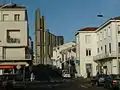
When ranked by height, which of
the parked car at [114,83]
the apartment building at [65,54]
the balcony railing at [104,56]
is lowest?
the parked car at [114,83]

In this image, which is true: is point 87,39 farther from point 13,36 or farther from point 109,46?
point 13,36

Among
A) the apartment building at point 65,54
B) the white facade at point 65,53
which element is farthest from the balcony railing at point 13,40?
the white facade at point 65,53

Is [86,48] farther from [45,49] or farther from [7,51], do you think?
[45,49]

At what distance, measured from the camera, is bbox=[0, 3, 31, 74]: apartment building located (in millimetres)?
82375

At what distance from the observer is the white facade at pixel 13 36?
82500mm

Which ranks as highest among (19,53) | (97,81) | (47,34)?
(47,34)

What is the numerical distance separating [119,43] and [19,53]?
71.7ft

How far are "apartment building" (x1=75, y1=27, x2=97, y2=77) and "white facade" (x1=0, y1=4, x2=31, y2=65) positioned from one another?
14.3 metres

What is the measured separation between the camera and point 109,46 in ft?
254

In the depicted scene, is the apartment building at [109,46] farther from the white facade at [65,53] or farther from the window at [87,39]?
the white facade at [65,53]

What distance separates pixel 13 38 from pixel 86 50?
61.3 ft

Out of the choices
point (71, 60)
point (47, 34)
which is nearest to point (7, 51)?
point (71, 60)

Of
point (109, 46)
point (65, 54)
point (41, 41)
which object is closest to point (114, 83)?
point (109, 46)

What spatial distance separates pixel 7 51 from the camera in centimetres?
8325
